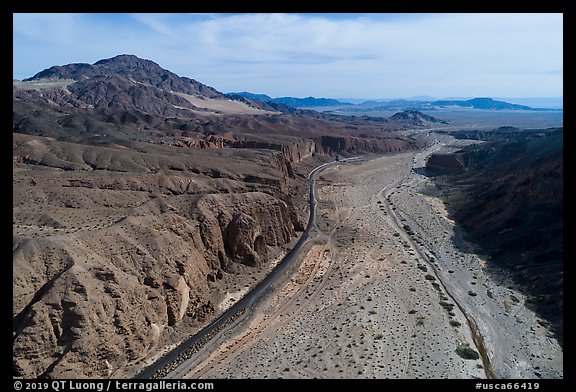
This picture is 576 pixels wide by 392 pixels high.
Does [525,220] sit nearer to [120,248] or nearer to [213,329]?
[213,329]

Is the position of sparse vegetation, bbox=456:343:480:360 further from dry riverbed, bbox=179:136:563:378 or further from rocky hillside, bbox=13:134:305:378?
rocky hillside, bbox=13:134:305:378

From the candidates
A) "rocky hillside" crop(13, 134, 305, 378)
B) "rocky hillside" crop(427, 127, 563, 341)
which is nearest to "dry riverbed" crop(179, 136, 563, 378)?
"rocky hillside" crop(427, 127, 563, 341)

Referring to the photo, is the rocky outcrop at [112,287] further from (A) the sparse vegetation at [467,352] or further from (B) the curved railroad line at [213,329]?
(A) the sparse vegetation at [467,352]

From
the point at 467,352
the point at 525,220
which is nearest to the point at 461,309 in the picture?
the point at 467,352

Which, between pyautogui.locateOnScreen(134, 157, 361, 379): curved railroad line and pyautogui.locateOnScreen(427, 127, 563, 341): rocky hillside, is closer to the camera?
pyautogui.locateOnScreen(134, 157, 361, 379): curved railroad line

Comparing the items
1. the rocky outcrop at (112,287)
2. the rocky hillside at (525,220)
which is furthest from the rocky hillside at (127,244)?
the rocky hillside at (525,220)

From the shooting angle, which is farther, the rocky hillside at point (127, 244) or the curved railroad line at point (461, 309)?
the curved railroad line at point (461, 309)
